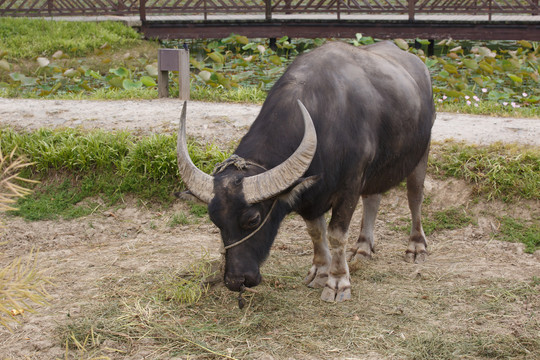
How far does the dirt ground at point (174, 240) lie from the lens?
3715mm

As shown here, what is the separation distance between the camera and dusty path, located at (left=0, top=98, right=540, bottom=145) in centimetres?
604

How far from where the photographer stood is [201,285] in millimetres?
4027

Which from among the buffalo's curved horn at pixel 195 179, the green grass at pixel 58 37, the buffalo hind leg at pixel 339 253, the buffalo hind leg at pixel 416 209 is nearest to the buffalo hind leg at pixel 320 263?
the buffalo hind leg at pixel 339 253

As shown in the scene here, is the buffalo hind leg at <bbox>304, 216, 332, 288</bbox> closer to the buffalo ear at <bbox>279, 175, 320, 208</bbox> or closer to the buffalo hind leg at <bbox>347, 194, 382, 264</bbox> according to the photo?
the buffalo hind leg at <bbox>347, 194, 382, 264</bbox>

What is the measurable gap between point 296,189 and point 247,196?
31 centimetres

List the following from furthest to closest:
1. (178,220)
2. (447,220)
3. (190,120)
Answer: (190,120)
(178,220)
(447,220)

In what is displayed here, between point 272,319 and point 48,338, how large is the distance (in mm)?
1303

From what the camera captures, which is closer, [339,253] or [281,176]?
[281,176]

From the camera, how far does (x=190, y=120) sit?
21.1ft

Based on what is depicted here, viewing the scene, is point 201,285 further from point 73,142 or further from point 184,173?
point 73,142

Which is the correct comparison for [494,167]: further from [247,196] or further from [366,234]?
[247,196]

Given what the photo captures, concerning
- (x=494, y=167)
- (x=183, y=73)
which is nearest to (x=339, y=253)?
(x=494, y=167)

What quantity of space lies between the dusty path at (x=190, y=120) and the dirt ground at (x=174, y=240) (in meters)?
0.01

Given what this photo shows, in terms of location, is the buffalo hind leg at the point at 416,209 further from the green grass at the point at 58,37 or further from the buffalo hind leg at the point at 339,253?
the green grass at the point at 58,37
